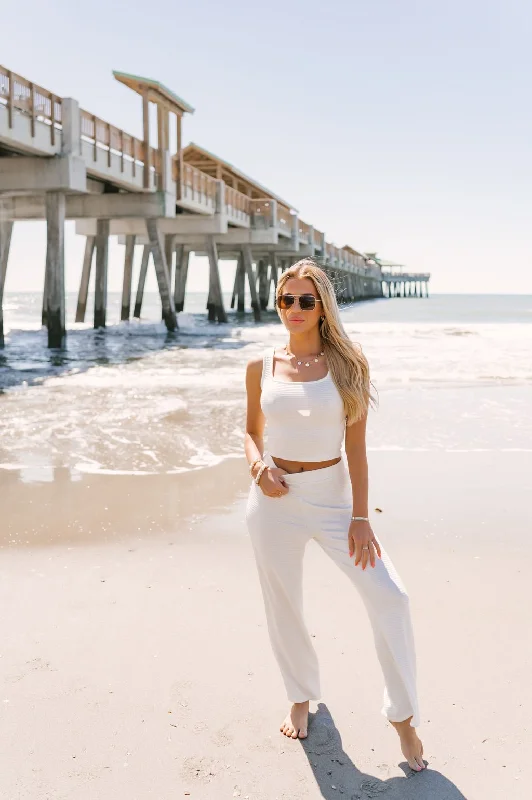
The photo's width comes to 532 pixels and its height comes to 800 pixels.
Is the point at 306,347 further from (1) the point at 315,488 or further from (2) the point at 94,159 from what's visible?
(2) the point at 94,159

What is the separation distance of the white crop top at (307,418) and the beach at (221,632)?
919 millimetres

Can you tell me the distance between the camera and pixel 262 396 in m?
2.49

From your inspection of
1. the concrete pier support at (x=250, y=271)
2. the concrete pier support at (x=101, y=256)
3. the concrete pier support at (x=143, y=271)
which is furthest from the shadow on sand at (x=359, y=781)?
the concrete pier support at (x=143, y=271)

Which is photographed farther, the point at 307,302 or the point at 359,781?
the point at 307,302

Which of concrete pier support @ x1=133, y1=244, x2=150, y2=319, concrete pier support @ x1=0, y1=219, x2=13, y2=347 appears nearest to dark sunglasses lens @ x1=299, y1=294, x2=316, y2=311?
concrete pier support @ x1=0, y1=219, x2=13, y2=347

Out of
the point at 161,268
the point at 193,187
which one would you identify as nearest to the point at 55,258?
the point at 161,268

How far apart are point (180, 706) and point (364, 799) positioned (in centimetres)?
73

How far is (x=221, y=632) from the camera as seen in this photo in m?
3.18

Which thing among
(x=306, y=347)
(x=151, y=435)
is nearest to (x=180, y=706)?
(x=306, y=347)

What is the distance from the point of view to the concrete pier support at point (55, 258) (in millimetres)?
18375

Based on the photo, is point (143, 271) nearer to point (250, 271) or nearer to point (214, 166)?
point (250, 271)

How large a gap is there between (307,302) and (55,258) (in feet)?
56.7

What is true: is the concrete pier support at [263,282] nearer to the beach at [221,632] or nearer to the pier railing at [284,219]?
the pier railing at [284,219]

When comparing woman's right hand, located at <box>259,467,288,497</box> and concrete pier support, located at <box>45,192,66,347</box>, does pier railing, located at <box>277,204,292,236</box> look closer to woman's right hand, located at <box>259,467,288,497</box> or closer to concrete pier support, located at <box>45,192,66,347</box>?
concrete pier support, located at <box>45,192,66,347</box>
